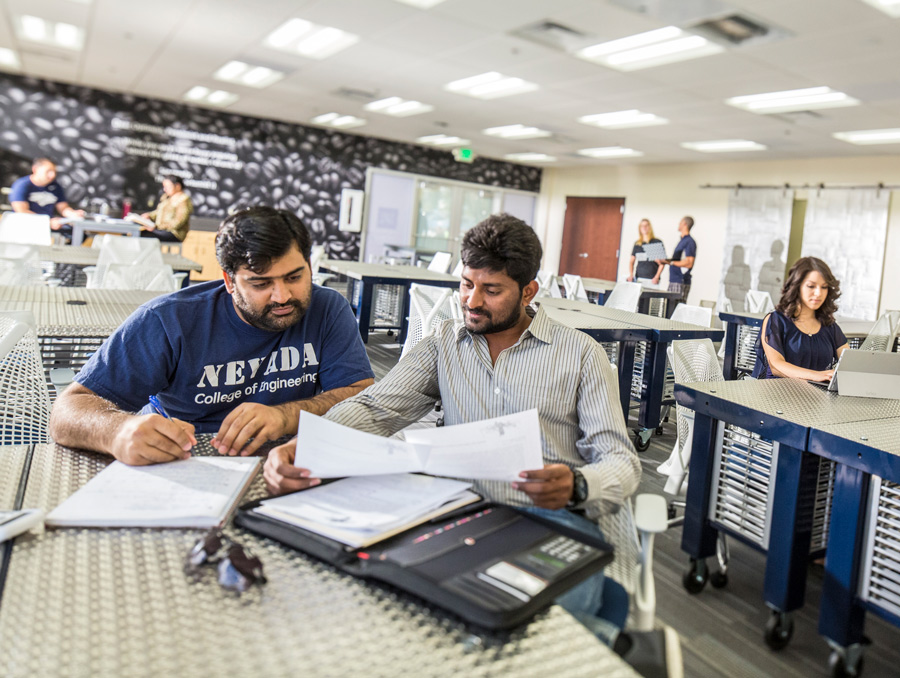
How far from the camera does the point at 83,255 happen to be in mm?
5027

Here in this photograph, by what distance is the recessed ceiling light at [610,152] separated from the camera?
11.1 metres

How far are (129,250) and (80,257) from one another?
49 centimetres

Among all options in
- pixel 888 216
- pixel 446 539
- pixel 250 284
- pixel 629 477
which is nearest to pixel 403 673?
pixel 446 539

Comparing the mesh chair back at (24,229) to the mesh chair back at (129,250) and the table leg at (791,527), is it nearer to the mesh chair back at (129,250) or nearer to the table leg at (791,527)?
the mesh chair back at (129,250)

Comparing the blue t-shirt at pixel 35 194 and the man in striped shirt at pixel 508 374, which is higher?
the blue t-shirt at pixel 35 194

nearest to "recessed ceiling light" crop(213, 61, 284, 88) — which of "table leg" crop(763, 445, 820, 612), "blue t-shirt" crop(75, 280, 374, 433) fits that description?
"blue t-shirt" crop(75, 280, 374, 433)

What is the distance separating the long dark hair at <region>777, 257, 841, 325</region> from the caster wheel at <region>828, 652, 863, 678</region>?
5.79 feet

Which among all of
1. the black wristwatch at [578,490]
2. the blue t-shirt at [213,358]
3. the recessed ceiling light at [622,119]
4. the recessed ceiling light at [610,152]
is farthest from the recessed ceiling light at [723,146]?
the black wristwatch at [578,490]

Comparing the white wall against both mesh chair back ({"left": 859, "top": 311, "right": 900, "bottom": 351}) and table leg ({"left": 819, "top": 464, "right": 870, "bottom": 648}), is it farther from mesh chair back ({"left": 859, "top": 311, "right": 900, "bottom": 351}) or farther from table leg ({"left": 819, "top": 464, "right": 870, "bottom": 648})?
table leg ({"left": 819, "top": 464, "right": 870, "bottom": 648})

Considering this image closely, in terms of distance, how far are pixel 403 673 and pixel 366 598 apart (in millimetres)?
148

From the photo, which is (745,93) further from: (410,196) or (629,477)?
(410,196)

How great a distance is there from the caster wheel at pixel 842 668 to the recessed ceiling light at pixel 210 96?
Answer: 9.55m

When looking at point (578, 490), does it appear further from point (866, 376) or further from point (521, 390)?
Answer: point (866, 376)

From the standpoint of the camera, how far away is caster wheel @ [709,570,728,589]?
94.3 inches
